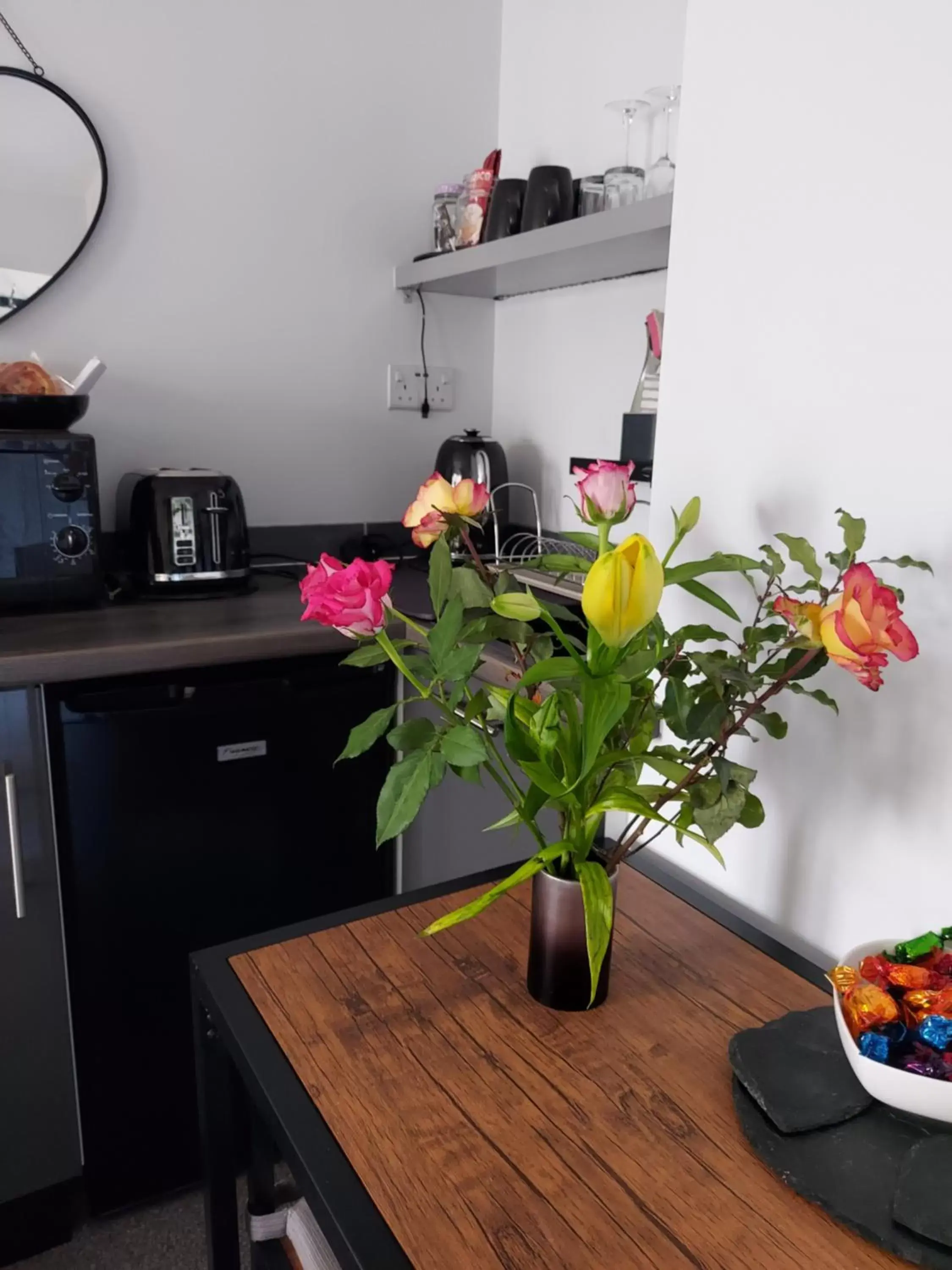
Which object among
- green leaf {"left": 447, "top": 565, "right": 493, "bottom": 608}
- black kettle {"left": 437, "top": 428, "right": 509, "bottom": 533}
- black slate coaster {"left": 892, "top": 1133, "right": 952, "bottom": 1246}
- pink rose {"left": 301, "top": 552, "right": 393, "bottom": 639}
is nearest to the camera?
black slate coaster {"left": 892, "top": 1133, "right": 952, "bottom": 1246}

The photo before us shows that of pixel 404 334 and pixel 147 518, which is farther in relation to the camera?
pixel 404 334

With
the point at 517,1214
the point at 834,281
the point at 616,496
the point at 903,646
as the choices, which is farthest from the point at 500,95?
the point at 517,1214

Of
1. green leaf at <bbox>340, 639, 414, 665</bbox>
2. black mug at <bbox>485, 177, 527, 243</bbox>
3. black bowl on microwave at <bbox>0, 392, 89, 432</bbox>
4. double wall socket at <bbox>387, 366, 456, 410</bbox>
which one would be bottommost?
green leaf at <bbox>340, 639, 414, 665</bbox>

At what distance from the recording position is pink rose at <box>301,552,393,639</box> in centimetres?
67

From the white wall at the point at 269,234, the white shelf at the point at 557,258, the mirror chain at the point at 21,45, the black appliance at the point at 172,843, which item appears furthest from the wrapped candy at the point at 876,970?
the mirror chain at the point at 21,45

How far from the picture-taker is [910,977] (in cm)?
68

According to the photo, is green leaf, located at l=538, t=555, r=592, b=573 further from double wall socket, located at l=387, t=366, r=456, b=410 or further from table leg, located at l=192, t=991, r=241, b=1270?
double wall socket, located at l=387, t=366, r=456, b=410

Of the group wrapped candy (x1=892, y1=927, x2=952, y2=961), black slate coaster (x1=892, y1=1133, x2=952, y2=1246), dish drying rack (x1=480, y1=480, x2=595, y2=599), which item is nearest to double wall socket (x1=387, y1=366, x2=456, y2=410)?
dish drying rack (x1=480, y1=480, x2=595, y2=599)

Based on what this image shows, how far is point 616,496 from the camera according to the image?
0.71m

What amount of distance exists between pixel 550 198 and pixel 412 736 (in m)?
1.35

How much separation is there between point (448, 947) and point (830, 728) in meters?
0.43

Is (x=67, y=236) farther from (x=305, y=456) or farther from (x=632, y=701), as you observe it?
(x=632, y=701)

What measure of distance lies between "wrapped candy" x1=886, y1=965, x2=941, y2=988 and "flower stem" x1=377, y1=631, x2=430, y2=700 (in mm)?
414

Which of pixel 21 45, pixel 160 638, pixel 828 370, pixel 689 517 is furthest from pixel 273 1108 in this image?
pixel 21 45
